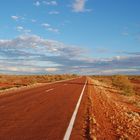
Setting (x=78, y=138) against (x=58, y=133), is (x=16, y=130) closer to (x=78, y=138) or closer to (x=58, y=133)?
(x=58, y=133)

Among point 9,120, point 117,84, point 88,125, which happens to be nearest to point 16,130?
point 9,120

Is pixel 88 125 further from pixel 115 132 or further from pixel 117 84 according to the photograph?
pixel 117 84

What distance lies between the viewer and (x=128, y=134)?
9766 mm

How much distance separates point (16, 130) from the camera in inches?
374

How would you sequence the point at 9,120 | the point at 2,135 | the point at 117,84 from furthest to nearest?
the point at 117,84 → the point at 9,120 → the point at 2,135

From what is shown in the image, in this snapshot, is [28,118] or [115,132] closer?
[115,132]

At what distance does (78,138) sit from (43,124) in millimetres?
2344

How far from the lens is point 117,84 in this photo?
6075 centimetres

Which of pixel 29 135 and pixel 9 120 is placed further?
pixel 9 120

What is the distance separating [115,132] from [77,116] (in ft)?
11.3

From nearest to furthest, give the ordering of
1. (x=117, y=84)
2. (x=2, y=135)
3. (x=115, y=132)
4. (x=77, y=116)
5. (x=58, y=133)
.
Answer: (x=2, y=135)
(x=58, y=133)
(x=115, y=132)
(x=77, y=116)
(x=117, y=84)

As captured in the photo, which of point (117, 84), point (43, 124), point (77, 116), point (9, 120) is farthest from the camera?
point (117, 84)

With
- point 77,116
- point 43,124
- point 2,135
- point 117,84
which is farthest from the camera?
point 117,84

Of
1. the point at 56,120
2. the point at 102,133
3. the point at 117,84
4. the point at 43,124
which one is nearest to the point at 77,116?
the point at 56,120
